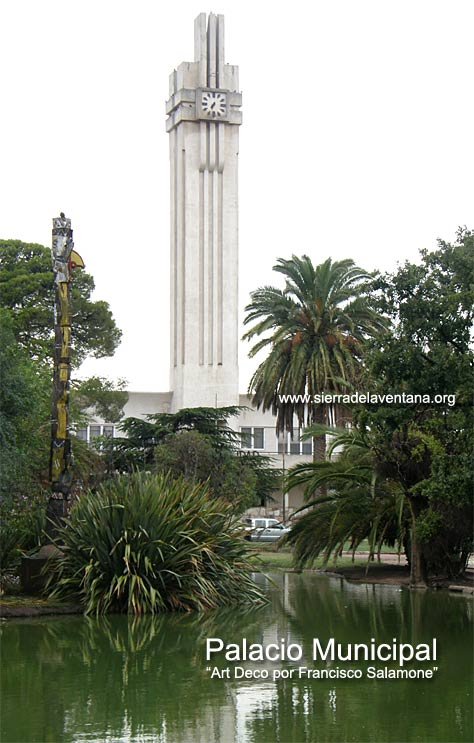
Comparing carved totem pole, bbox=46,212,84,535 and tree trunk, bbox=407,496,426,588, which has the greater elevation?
carved totem pole, bbox=46,212,84,535

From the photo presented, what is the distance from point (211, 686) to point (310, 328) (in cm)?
3293

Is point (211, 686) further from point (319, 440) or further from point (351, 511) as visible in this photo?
point (319, 440)

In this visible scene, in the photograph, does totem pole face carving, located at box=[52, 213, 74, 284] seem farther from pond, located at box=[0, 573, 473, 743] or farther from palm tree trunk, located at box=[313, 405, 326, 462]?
palm tree trunk, located at box=[313, 405, 326, 462]

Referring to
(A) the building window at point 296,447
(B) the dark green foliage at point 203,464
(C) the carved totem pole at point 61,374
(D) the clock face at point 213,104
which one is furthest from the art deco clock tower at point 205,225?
(C) the carved totem pole at point 61,374

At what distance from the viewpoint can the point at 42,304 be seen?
5788cm

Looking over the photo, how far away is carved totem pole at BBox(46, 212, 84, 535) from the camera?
20.8 m

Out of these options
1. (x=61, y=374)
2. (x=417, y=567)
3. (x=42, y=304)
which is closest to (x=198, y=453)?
(x=42, y=304)

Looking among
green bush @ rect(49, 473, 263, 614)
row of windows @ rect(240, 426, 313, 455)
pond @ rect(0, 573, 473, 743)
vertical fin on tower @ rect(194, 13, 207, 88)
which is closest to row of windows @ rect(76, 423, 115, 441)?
row of windows @ rect(240, 426, 313, 455)

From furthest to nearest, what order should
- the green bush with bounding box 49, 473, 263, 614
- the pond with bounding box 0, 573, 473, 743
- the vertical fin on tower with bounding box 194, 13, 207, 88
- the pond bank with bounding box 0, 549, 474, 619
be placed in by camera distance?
the vertical fin on tower with bounding box 194, 13, 207, 88, the green bush with bounding box 49, 473, 263, 614, the pond bank with bounding box 0, 549, 474, 619, the pond with bounding box 0, 573, 473, 743

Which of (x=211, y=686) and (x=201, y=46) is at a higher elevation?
(x=201, y=46)

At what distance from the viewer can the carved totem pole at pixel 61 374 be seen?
20.8m

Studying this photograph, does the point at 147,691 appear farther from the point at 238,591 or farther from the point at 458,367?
the point at 458,367

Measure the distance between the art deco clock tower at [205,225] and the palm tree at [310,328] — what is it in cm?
1976

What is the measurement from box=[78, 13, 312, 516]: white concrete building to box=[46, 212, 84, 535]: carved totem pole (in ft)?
142
